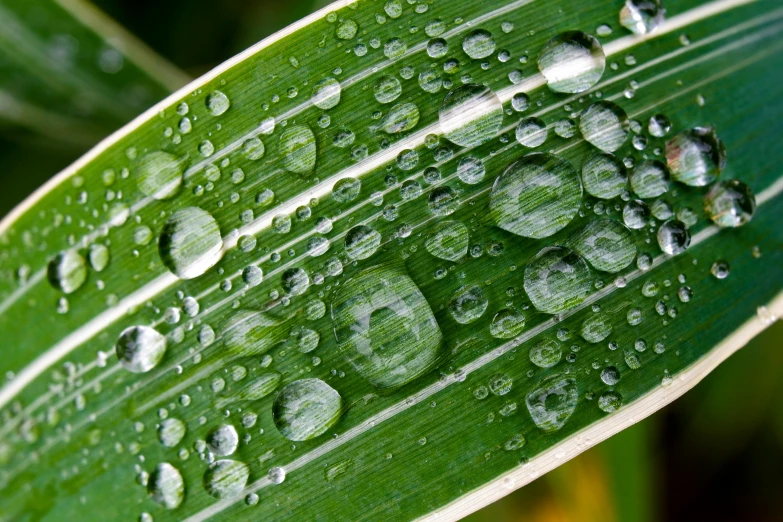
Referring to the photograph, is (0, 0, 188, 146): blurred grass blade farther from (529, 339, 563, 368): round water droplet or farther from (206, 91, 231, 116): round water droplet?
(529, 339, 563, 368): round water droplet

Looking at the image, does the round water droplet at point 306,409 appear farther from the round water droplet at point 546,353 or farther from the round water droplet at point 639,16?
the round water droplet at point 639,16

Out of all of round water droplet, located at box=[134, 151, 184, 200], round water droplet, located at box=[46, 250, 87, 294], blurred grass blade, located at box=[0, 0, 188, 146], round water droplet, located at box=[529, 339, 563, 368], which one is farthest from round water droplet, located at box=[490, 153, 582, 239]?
blurred grass blade, located at box=[0, 0, 188, 146]

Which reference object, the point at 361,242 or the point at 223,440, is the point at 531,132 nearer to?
the point at 361,242

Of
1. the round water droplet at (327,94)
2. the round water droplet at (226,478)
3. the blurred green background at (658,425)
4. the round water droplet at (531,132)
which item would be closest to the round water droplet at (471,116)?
the round water droplet at (531,132)

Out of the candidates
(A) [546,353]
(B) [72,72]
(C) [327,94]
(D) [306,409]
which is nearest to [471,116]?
(C) [327,94]

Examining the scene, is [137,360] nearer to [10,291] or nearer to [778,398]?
[10,291]

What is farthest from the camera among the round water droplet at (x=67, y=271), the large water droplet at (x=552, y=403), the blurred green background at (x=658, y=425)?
the blurred green background at (x=658, y=425)

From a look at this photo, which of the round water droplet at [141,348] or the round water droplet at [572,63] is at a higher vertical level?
the round water droplet at [572,63]

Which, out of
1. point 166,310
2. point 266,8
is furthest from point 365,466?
point 266,8
